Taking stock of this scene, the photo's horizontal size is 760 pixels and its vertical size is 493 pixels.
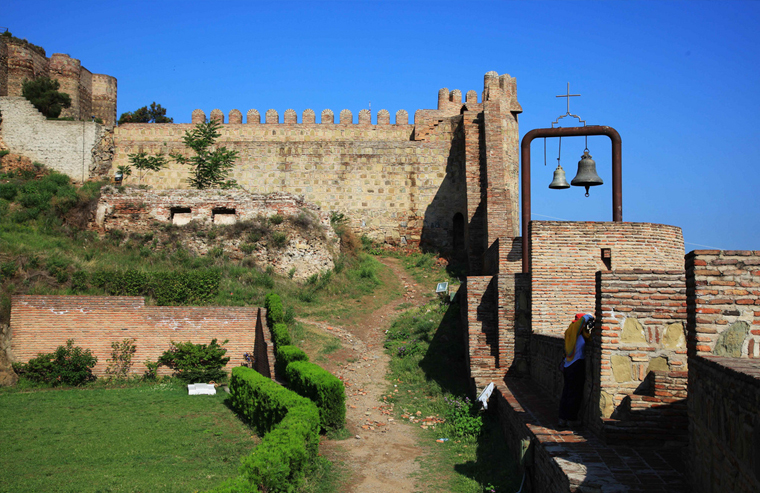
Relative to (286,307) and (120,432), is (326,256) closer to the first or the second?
(286,307)

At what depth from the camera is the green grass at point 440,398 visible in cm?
750

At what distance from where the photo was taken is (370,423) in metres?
10.5

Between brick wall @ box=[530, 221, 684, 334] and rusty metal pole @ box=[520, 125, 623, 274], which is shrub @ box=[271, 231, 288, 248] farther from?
brick wall @ box=[530, 221, 684, 334]

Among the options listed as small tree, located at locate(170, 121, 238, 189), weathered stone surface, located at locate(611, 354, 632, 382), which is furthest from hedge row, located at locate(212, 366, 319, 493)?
small tree, located at locate(170, 121, 238, 189)

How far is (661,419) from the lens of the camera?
541 centimetres

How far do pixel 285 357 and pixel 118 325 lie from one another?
4.95 meters

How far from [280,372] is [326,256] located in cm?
791

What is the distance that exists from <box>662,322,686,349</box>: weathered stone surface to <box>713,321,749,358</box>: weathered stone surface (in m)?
1.05

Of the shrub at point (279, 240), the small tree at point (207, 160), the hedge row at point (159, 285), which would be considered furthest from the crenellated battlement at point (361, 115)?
the hedge row at point (159, 285)

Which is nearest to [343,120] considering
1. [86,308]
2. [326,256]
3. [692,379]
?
[326,256]

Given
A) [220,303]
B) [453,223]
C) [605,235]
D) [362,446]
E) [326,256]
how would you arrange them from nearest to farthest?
[362,446] < [605,235] < [220,303] < [326,256] < [453,223]

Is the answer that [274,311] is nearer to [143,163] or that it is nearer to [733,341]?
[733,341]

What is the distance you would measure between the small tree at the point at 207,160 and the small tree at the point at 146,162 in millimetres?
501

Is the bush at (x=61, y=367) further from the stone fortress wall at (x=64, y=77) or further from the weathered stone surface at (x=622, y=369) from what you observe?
the stone fortress wall at (x=64, y=77)
